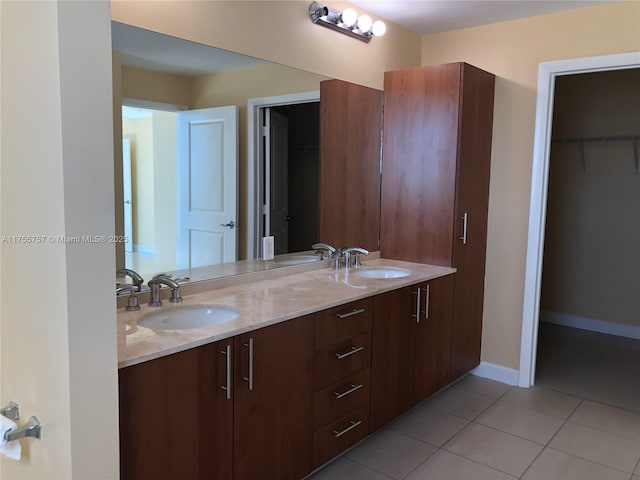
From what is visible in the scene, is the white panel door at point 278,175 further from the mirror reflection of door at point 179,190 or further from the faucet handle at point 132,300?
the faucet handle at point 132,300

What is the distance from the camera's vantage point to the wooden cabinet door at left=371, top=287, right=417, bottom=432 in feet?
8.30

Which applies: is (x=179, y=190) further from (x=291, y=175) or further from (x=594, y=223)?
(x=594, y=223)

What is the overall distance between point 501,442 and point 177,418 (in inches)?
71.4

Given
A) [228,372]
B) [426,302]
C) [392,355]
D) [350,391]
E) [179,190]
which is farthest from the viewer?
[426,302]

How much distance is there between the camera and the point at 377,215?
3416mm

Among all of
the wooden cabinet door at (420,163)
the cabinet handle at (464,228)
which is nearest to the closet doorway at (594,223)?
the cabinet handle at (464,228)

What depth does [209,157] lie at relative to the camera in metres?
2.39

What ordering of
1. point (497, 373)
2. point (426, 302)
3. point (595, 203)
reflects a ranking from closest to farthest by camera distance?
point (426, 302) → point (497, 373) → point (595, 203)

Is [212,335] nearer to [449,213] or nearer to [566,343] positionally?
[449,213]

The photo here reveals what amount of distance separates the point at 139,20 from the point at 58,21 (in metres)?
0.97

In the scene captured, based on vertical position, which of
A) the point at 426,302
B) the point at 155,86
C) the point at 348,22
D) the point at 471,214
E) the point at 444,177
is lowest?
the point at 426,302

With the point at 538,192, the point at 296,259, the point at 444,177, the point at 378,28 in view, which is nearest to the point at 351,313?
the point at 296,259

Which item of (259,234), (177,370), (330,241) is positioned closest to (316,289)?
(259,234)

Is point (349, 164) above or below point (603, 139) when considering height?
below
